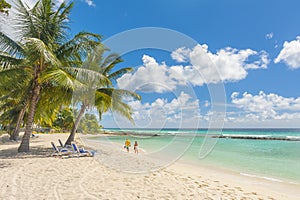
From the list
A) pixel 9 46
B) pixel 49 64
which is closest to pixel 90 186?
pixel 49 64

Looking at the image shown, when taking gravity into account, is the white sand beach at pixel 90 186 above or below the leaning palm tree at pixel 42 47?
below

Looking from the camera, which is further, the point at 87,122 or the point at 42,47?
the point at 87,122

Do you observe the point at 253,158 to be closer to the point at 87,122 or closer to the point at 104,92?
the point at 104,92

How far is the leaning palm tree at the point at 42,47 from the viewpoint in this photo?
717 cm

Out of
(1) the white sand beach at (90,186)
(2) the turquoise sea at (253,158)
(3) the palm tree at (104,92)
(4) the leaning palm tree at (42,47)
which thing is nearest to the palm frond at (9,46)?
(4) the leaning palm tree at (42,47)

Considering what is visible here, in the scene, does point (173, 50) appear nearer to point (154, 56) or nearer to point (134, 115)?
point (154, 56)

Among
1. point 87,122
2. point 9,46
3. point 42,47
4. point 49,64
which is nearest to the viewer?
point 42,47

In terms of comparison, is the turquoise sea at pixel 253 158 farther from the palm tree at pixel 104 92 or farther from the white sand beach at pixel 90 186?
the white sand beach at pixel 90 186

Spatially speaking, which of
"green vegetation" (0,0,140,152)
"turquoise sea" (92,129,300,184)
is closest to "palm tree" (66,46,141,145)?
"green vegetation" (0,0,140,152)

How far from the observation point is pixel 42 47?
22.3 ft

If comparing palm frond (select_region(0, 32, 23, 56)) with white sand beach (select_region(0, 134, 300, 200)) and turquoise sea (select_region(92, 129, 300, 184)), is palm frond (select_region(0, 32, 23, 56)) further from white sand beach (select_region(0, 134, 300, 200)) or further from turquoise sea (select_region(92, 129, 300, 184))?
turquoise sea (select_region(92, 129, 300, 184))

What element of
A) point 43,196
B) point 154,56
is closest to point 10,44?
point 154,56

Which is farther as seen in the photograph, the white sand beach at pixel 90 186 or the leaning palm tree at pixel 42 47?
the leaning palm tree at pixel 42 47

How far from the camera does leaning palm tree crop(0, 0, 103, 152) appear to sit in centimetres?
717
